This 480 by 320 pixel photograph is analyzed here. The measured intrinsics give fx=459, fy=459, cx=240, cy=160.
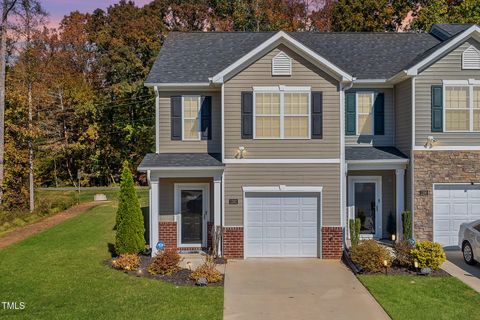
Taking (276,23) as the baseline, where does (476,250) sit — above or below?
below

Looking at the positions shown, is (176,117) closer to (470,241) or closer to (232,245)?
(232,245)

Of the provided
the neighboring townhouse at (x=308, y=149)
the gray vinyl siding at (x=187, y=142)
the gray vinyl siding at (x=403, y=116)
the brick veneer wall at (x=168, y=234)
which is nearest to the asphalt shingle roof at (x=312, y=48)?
the neighboring townhouse at (x=308, y=149)

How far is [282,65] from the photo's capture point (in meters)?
15.3

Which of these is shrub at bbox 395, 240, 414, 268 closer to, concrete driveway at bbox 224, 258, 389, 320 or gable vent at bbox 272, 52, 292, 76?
concrete driveway at bbox 224, 258, 389, 320

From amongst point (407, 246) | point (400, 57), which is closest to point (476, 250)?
point (407, 246)

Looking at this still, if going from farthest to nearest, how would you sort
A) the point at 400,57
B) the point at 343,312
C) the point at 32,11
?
the point at 32,11 → the point at 400,57 → the point at 343,312

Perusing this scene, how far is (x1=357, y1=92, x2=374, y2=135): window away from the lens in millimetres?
17406

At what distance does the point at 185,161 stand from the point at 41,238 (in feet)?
22.0

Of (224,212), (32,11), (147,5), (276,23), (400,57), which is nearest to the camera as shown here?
(224,212)

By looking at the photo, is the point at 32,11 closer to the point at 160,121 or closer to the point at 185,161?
the point at 160,121

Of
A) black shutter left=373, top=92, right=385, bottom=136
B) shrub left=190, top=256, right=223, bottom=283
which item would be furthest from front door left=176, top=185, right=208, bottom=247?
black shutter left=373, top=92, right=385, bottom=136

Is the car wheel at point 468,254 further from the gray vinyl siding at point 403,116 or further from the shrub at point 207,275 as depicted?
the shrub at point 207,275

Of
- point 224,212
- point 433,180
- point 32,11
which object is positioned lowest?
point 224,212

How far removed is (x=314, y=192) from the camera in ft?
50.0
